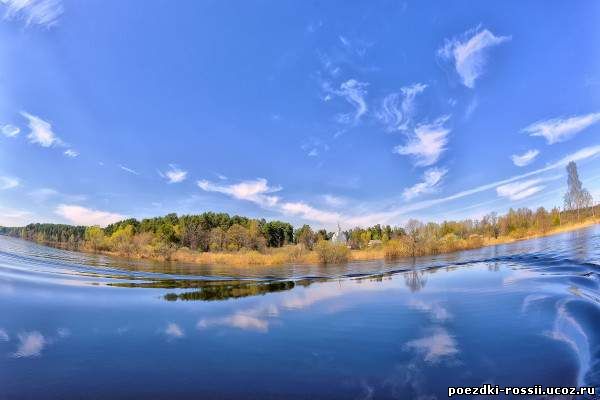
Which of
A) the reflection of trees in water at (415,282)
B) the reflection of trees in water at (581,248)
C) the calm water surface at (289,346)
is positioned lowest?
the reflection of trees in water at (415,282)

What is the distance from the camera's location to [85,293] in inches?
430

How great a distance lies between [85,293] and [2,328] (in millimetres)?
4332

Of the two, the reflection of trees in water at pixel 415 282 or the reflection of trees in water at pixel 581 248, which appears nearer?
the reflection of trees in water at pixel 415 282

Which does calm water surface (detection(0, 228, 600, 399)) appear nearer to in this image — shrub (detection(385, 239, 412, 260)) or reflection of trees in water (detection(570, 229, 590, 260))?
reflection of trees in water (detection(570, 229, 590, 260))

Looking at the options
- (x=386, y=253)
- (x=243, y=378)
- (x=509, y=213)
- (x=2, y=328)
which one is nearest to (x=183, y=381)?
(x=243, y=378)

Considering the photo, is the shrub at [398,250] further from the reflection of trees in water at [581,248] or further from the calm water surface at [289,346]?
the calm water surface at [289,346]

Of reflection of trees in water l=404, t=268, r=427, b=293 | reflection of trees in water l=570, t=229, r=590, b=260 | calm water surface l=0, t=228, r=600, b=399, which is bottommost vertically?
reflection of trees in water l=404, t=268, r=427, b=293

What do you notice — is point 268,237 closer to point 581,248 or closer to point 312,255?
point 312,255

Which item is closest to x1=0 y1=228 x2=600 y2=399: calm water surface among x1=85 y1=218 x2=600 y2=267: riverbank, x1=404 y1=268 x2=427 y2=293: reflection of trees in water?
x1=404 y1=268 x2=427 y2=293: reflection of trees in water

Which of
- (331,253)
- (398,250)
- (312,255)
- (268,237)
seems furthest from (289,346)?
(268,237)

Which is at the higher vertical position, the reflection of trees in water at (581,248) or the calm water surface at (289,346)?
the reflection of trees in water at (581,248)

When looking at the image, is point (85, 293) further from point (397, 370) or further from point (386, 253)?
point (386, 253)

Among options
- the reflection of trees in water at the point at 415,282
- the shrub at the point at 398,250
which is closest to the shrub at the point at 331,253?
the shrub at the point at 398,250

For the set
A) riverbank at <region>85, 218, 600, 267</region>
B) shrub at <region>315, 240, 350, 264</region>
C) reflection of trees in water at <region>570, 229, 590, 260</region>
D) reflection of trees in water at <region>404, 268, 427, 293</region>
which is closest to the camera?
reflection of trees in water at <region>404, 268, 427, 293</region>
